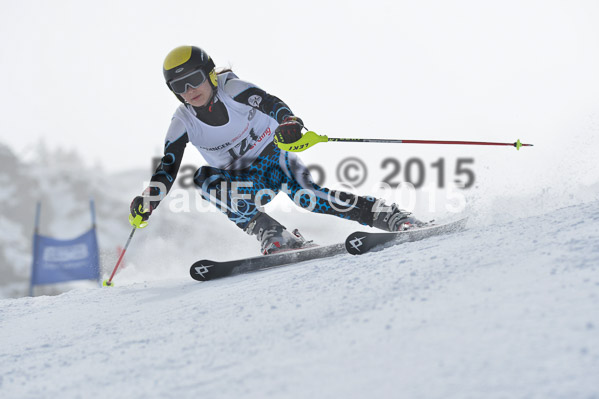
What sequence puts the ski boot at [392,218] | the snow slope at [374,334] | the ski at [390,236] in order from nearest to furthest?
the snow slope at [374,334] < the ski at [390,236] < the ski boot at [392,218]

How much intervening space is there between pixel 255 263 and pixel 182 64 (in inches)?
54.3

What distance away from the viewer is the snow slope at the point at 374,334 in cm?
110

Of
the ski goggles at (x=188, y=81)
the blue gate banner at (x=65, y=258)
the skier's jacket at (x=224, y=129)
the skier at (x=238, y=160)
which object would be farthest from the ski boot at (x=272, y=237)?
the blue gate banner at (x=65, y=258)

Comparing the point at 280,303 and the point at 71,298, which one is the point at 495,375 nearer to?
the point at 280,303

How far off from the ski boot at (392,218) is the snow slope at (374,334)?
0.87 metres

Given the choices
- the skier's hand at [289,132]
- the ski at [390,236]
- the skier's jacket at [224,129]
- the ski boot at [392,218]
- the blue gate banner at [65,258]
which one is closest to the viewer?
the ski at [390,236]

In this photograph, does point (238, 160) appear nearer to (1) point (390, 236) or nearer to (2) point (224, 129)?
(2) point (224, 129)

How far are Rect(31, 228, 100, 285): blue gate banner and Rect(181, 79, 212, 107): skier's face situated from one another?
7.78 metres

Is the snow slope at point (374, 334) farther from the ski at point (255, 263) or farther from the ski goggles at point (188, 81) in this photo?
the ski goggles at point (188, 81)

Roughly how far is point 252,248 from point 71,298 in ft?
9.44

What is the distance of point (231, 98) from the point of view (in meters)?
3.62

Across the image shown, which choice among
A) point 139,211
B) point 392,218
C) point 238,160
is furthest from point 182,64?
point 392,218

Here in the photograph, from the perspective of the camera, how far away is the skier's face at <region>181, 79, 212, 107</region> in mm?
3457

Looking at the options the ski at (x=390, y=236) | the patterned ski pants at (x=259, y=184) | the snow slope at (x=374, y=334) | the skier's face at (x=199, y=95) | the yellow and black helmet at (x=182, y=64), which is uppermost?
the yellow and black helmet at (x=182, y=64)
